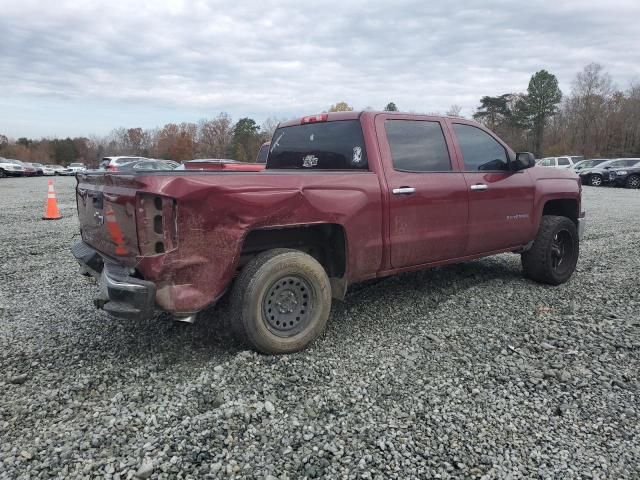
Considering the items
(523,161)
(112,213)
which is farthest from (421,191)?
(112,213)

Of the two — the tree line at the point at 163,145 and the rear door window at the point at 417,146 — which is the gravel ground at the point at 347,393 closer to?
the rear door window at the point at 417,146

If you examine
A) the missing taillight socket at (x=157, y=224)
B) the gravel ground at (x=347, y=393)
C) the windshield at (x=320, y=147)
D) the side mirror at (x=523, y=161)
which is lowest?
the gravel ground at (x=347, y=393)

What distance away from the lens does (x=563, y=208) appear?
5.72 metres

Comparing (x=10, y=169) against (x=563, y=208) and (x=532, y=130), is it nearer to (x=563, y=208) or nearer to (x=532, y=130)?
(x=563, y=208)

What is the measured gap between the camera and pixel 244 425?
261 cm

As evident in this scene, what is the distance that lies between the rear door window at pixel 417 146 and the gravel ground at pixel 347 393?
1.35 metres

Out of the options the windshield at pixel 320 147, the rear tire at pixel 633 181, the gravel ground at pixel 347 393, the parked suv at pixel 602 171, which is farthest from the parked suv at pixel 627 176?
the windshield at pixel 320 147

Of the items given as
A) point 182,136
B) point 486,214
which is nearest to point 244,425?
point 486,214

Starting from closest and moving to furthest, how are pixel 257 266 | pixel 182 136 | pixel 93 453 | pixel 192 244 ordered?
pixel 93 453
pixel 192 244
pixel 257 266
pixel 182 136

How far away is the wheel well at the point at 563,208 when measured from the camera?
5645 millimetres

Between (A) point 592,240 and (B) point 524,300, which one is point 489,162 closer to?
(B) point 524,300

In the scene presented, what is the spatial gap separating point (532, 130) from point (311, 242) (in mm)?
65637

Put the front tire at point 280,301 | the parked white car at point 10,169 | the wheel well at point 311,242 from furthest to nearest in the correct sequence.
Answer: the parked white car at point 10,169, the wheel well at point 311,242, the front tire at point 280,301

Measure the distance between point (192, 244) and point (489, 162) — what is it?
3.26 metres
